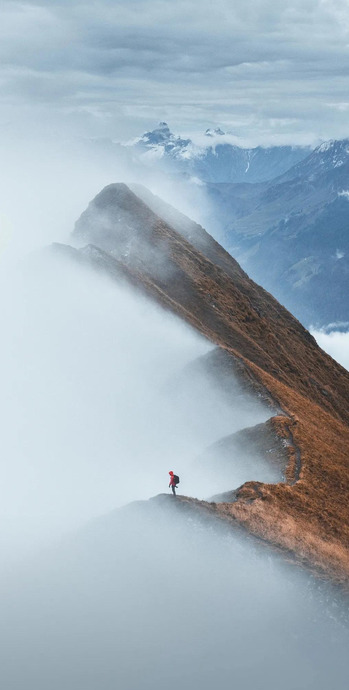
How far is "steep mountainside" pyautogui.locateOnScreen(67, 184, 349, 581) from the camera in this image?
48.1 m

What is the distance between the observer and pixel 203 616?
122 ft

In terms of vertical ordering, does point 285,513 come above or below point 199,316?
below

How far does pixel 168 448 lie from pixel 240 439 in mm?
12634

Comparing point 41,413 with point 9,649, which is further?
point 41,413

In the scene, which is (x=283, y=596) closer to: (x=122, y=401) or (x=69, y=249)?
(x=122, y=401)

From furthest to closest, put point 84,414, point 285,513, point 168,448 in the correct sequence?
point 84,414 < point 168,448 < point 285,513

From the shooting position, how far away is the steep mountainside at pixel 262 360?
158 ft

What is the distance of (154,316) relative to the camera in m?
109

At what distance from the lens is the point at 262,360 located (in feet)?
374

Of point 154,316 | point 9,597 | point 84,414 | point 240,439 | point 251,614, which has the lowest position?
point 251,614

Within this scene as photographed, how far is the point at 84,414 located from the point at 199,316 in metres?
37.4

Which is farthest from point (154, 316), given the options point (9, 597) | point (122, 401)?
point (9, 597)

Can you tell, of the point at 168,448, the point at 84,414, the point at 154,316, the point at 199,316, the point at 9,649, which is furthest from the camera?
the point at 199,316

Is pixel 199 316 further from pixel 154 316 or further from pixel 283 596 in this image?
pixel 283 596
